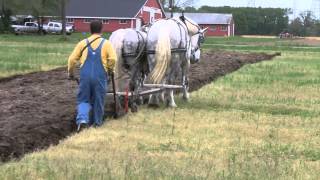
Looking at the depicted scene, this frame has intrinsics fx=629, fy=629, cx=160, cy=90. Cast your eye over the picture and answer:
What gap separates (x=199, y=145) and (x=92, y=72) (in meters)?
2.25

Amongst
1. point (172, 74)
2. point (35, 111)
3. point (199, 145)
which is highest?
point (172, 74)

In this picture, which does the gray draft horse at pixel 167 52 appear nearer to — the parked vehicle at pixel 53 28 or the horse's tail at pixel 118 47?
the horse's tail at pixel 118 47

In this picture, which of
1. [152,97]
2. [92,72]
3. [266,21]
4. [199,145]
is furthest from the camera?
[266,21]

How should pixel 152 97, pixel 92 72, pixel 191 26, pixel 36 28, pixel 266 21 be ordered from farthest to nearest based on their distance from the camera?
1. pixel 266 21
2. pixel 36 28
3. pixel 191 26
4. pixel 152 97
5. pixel 92 72

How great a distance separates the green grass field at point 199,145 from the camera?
22.5ft

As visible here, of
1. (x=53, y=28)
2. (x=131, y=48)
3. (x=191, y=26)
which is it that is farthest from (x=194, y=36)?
(x=53, y=28)

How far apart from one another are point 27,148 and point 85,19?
7992 centimetres

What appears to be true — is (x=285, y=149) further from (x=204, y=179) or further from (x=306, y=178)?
(x=204, y=179)

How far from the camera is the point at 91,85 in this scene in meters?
9.88

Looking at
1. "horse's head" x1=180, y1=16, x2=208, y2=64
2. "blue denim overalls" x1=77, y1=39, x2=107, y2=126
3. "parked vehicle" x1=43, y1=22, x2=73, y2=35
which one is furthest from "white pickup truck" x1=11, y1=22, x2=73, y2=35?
"blue denim overalls" x1=77, y1=39, x2=107, y2=126

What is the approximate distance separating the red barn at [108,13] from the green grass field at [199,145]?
72.3 m

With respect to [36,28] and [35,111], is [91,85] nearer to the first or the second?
[35,111]

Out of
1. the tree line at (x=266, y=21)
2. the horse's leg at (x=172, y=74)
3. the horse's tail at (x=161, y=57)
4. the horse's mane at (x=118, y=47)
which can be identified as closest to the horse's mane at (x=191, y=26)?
the horse's leg at (x=172, y=74)

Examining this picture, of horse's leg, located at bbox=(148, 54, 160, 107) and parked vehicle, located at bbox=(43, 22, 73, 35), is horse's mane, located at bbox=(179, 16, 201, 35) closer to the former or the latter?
horse's leg, located at bbox=(148, 54, 160, 107)
